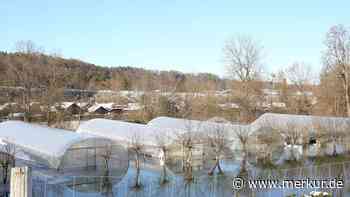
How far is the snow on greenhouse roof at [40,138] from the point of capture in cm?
1116

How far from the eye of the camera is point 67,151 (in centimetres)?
1102

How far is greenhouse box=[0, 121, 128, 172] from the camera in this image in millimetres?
11039

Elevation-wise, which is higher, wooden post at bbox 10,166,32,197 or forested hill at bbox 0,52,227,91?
forested hill at bbox 0,52,227,91

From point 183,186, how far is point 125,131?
7538 millimetres

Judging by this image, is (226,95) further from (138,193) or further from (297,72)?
(138,193)

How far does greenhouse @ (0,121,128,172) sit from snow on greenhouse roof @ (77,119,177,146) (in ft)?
10.2

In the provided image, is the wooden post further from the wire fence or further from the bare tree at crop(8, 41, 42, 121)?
the bare tree at crop(8, 41, 42, 121)

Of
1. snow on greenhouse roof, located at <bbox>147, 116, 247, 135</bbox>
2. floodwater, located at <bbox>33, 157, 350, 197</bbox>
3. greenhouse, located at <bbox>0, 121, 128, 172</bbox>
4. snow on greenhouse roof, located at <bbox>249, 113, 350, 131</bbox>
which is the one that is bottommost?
floodwater, located at <bbox>33, 157, 350, 197</bbox>

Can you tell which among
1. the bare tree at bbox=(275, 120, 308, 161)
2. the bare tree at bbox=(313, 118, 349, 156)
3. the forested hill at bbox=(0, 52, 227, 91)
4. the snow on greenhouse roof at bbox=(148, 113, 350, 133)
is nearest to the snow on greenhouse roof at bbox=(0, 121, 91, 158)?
the snow on greenhouse roof at bbox=(148, 113, 350, 133)

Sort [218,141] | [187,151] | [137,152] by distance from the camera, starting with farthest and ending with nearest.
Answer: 1. [218,141]
2. [187,151]
3. [137,152]

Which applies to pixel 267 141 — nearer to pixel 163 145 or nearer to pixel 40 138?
pixel 163 145

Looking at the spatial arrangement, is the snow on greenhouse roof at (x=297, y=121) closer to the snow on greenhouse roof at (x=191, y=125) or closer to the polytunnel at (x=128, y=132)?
the snow on greenhouse roof at (x=191, y=125)


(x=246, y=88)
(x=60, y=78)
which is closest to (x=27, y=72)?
(x=60, y=78)

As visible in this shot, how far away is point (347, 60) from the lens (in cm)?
2678
